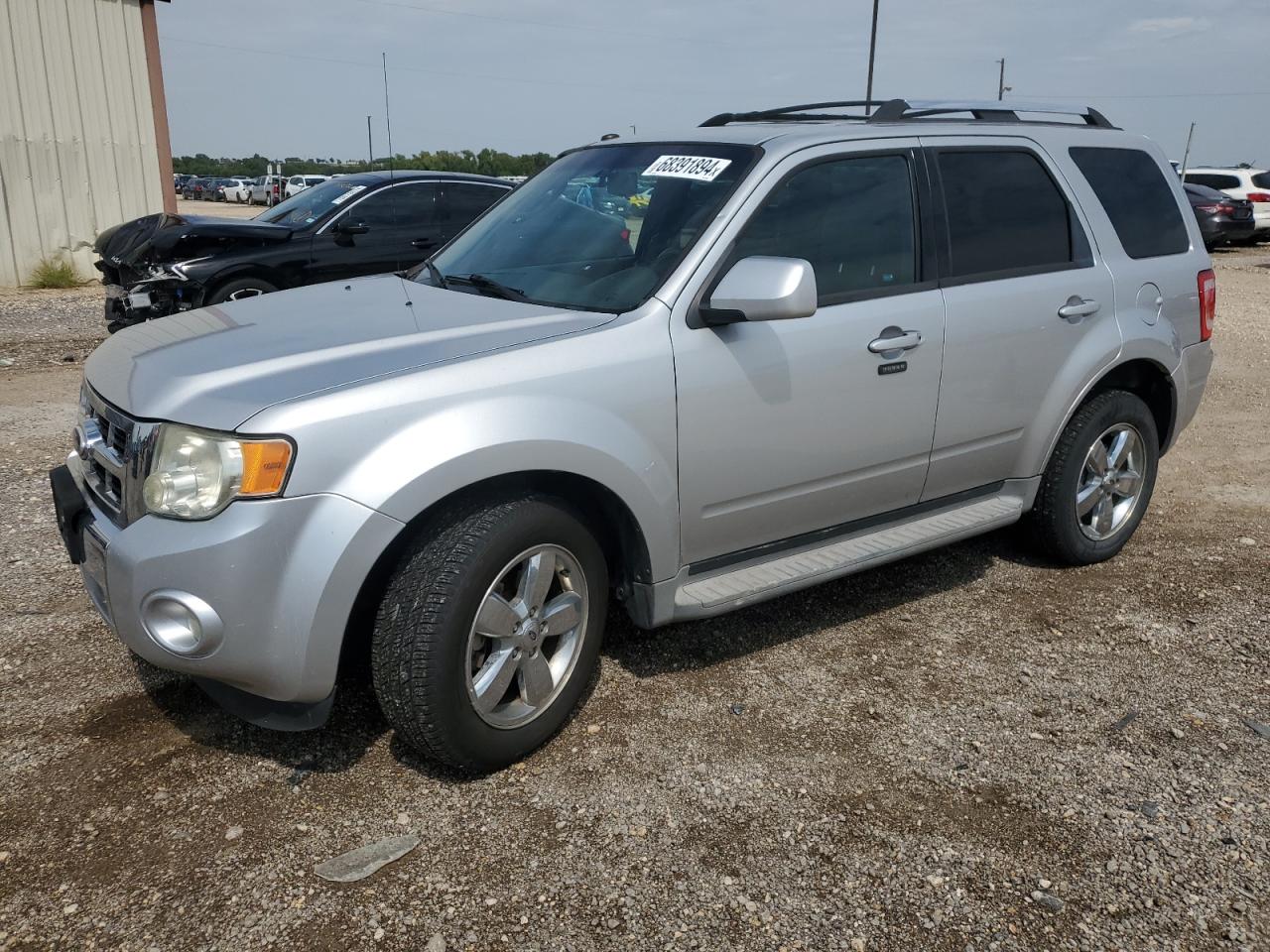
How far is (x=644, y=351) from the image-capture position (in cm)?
315

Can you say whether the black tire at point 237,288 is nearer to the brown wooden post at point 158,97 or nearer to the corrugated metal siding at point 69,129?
the corrugated metal siding at point 69,129

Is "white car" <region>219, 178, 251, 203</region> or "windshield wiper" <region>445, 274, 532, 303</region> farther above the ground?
"windshield wiper" <region>445, 274, 532, 303</region>

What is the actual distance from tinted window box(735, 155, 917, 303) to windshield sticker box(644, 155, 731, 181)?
22 centimetres

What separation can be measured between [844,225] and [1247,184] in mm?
24302

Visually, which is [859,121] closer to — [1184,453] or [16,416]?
[1184,453]

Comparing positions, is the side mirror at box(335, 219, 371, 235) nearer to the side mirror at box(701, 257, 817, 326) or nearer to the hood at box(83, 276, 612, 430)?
the hood at box(83, 276, 612, 430)

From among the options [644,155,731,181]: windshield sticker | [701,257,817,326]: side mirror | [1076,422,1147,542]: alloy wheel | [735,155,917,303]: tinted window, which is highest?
[644,155,731,181]: windshield sticker

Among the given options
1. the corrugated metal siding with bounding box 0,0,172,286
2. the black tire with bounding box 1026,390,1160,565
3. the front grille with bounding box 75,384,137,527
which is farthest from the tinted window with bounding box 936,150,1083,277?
the corrugated metal siding with bounding box 0,0,172,286

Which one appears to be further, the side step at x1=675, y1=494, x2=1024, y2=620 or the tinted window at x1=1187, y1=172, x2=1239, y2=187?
the tinted window at x1=1187, y1=172, x2=1239, y2=187

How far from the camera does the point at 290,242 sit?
9.15 m

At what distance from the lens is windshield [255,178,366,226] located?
9.48m

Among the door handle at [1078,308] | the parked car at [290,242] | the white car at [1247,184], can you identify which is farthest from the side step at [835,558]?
the white car at [1247,184]

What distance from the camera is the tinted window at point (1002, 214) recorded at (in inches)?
158

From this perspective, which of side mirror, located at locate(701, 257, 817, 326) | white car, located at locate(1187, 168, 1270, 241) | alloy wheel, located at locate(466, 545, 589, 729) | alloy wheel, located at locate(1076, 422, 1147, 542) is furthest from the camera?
white car, located at locate(1187, 168, 1270, 241)
